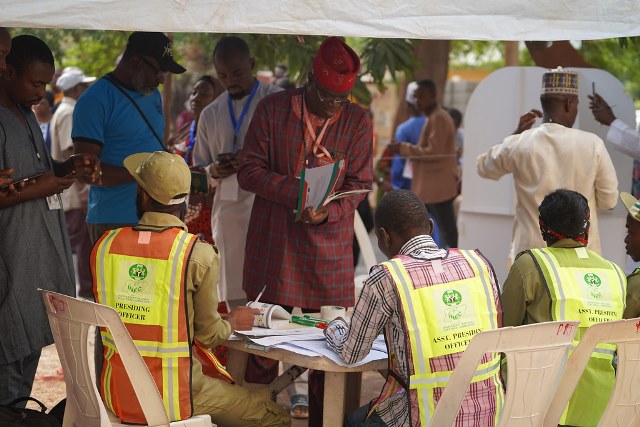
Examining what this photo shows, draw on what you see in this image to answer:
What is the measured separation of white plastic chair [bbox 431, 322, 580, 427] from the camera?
10.5ft

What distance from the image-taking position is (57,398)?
20.4 ft

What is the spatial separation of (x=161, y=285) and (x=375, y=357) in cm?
88

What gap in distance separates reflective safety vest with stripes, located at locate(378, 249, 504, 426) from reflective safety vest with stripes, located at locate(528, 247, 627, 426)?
1.42ft

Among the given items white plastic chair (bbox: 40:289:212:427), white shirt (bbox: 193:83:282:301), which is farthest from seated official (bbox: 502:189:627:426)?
white shirt (bbox: 193:83:282:301)

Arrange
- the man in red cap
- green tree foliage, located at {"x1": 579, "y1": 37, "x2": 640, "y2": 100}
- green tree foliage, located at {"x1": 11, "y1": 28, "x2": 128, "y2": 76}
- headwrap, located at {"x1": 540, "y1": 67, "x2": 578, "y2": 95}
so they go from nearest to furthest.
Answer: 1. the man in red cap
2. headwrap, located at {"x1": 540, "y1": 67, "x2": 578, "y2": 95}
3. green tree foliage, located at {"x1": 579, "y1": 37, "x2": 640, "y2": 100}
4. green tree foliage, located at {"x1": 11, "y1": 28, "x2": 128, "y2": 76}

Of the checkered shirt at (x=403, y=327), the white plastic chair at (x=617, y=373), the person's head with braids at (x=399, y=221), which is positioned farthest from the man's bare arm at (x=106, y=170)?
the white plastic chair at (x=617, y=373)

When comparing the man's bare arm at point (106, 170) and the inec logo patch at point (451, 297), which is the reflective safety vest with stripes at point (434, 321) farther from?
the man's bare arm at point (106, 170)

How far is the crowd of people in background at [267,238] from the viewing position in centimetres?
348

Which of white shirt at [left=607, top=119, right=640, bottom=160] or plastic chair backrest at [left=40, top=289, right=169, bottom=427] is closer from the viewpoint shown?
plastic chair backrest at [left=40, top=289, right=169, bottom=427]

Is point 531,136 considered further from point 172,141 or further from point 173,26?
point 172,141

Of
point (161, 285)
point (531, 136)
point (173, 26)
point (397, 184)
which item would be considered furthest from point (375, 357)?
point (397, 184)

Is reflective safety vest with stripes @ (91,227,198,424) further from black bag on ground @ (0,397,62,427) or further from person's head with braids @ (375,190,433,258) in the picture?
person's head with braids @ (375,190,433,258)

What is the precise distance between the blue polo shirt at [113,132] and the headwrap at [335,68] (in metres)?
1.04

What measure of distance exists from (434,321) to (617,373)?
74cm
